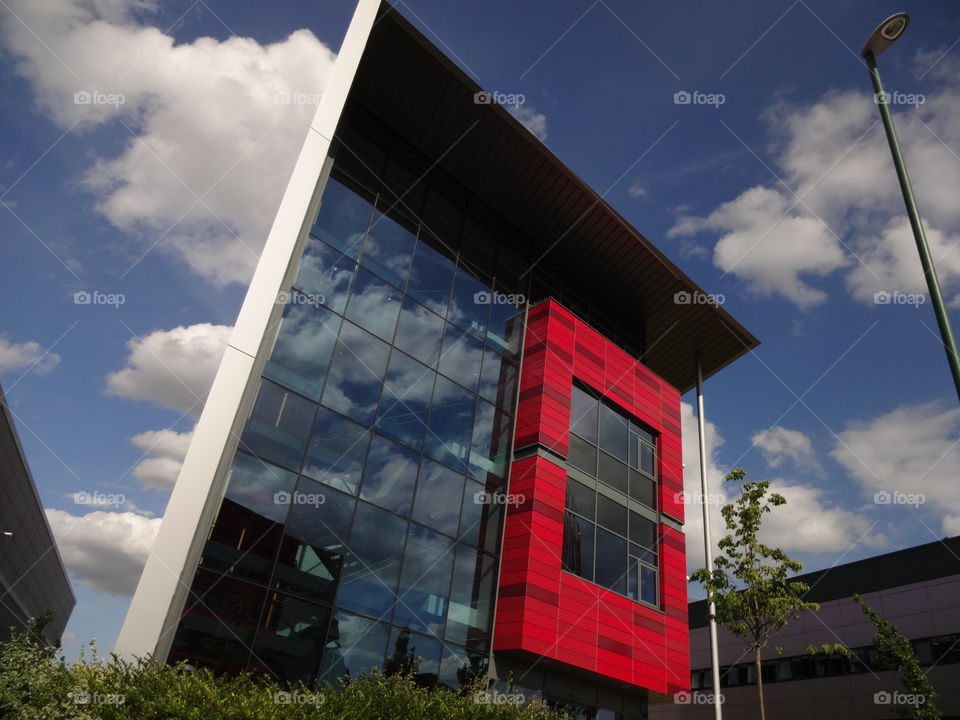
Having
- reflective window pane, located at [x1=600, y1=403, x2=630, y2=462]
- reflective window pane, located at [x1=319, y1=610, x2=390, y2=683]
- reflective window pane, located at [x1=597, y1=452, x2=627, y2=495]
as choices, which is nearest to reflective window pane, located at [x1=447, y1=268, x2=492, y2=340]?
reflective window pane, located at [x1=600, y1=403, x2=630, y2=462]

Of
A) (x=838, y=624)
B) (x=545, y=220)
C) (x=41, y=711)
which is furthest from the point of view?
(x=838, y=624)

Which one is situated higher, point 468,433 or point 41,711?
point 468,433

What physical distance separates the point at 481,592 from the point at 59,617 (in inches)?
2981

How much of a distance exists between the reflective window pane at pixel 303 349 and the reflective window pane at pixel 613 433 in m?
10.5

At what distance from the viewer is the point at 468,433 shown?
65.3ft

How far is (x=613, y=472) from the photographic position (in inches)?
904

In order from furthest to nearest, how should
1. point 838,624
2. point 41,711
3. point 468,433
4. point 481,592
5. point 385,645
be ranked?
point 838,624, point 468,433, point 481,592, point 385,645, point 41,711

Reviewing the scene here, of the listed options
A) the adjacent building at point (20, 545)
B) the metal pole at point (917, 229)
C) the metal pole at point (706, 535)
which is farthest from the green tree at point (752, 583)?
the adjacent building at point (20, 545)

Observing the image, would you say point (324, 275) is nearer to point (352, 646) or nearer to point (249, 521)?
point (249, 521)

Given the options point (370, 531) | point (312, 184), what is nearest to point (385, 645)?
point (370, 531)

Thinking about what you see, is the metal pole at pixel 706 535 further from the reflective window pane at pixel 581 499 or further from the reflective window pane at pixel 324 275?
the reflective window pane at pixel 324 275

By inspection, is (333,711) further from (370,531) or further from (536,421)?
(536,421)

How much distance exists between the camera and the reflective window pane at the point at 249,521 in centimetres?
1346

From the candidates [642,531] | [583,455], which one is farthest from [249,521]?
[642,531]
